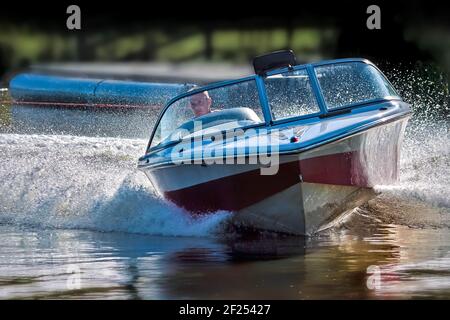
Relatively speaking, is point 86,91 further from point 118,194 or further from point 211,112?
point 211,112

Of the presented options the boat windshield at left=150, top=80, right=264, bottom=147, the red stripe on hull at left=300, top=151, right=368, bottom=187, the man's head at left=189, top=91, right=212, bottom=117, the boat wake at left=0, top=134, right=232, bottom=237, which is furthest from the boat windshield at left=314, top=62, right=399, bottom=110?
the boat wake at left=0, top=134, right=232, bottom=237

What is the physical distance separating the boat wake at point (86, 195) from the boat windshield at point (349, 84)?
1482 millimetres

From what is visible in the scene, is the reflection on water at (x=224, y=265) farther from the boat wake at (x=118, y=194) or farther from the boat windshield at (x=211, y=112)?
the boat windshield at (x=211, y=112)

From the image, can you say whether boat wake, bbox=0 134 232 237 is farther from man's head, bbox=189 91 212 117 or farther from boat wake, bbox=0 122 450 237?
man's head, bbox=189 91 212 117

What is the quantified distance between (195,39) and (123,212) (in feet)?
28.9

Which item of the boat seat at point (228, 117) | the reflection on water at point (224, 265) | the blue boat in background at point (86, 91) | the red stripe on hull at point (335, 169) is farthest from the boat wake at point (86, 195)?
the blue boat in background at point (86, 91)

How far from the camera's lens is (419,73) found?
21.5m

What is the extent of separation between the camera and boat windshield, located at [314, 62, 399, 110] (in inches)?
480

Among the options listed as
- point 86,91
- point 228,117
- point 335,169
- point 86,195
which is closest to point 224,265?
point 335,169

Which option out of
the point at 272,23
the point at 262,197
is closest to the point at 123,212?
the point at 262,197

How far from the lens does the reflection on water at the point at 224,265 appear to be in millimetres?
9133

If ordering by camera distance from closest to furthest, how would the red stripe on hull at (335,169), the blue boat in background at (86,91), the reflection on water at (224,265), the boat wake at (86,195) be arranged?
1. the reflection on water at (224,265)
2. the red stripe on hull at (335,169)
3. the boat wake at (86,195)
4. the blue boat in background at (86,91)

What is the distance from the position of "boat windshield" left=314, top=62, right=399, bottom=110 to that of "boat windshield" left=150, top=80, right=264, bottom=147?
2.11 ft
